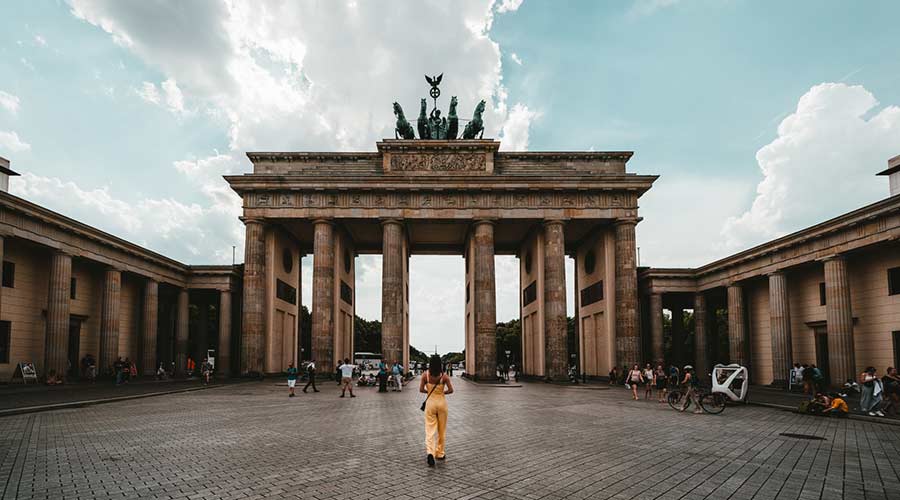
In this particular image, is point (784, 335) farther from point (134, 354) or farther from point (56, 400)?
point (134, 354)

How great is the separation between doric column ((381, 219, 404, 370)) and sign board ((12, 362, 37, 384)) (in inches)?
761

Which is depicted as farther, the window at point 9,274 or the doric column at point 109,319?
the doric column at point 109,319

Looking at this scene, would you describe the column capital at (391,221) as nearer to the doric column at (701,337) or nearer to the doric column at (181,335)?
the doric column at (181,335)

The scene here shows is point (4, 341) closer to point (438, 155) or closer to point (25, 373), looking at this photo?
point (25, 373)

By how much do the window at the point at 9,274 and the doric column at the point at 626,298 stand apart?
117 feet

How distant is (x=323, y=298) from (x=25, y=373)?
17.0 meters

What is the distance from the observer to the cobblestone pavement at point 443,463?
25.3 feet

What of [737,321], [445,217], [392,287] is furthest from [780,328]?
[392,287]

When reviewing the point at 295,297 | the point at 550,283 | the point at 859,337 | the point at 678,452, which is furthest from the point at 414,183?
the point at 678,452

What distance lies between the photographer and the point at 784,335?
32438mm

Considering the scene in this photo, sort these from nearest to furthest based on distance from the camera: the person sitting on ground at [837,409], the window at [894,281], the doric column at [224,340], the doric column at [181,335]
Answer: the person sitting on ground at [837,409]
the window at [894,281]
the doric column at [224,340]
the doric column at [181,335]

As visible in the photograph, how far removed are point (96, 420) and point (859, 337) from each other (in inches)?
1302

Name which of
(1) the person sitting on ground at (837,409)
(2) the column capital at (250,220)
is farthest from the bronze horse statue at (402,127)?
(1) the person sitting on ground at (837,409)

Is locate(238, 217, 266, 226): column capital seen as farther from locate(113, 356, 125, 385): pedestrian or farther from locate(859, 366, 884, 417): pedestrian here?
locate(859, 366, 884, 417): pedestrian
